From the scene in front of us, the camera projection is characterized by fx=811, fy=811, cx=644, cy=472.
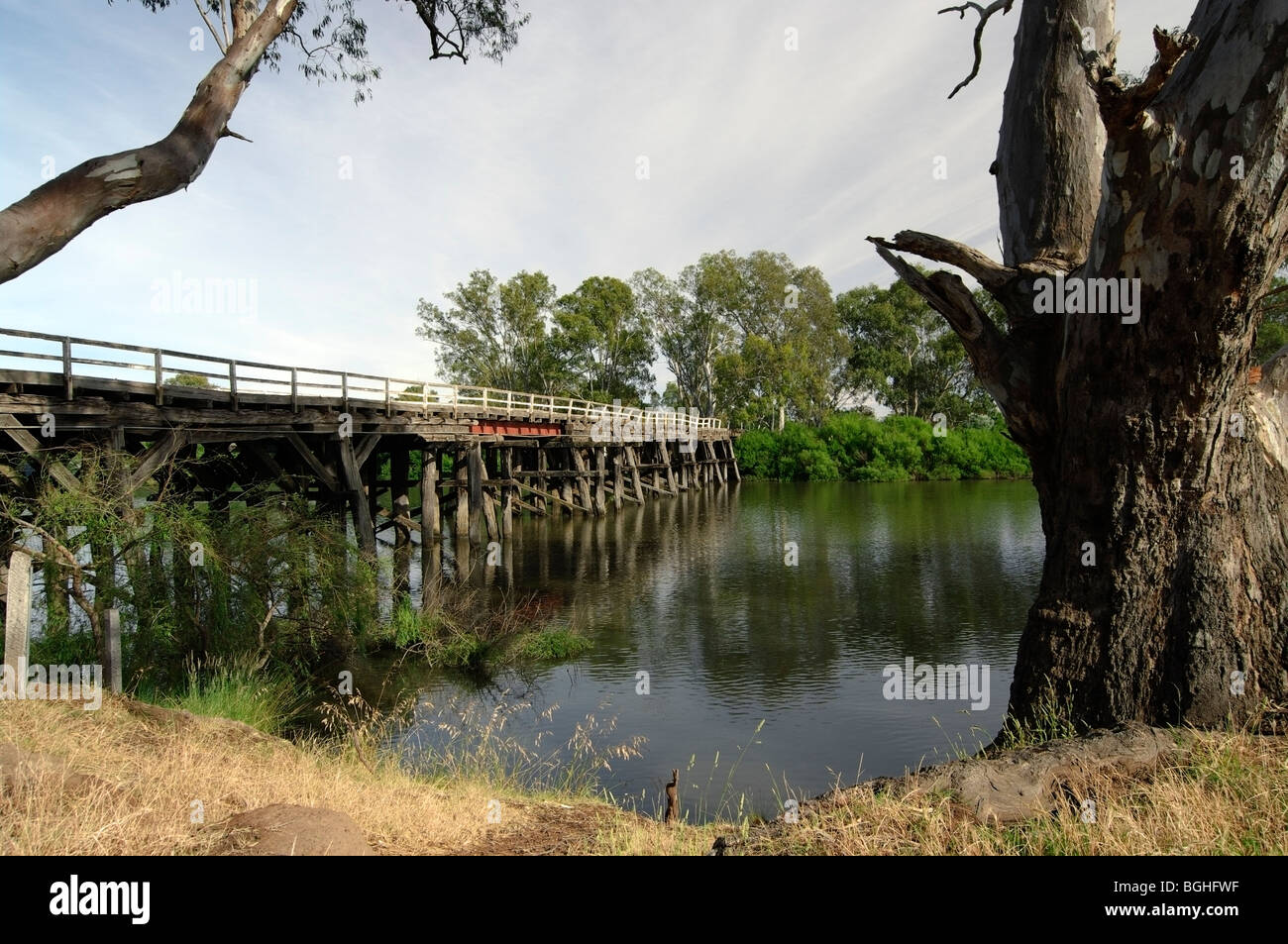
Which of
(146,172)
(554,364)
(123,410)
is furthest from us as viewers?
(554,364)

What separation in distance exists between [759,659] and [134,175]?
8.76 meters

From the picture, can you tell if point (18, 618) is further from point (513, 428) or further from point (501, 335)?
point (501, 335)

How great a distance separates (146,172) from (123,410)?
5.44 m

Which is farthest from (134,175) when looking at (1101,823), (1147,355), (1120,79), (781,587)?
(781,587)

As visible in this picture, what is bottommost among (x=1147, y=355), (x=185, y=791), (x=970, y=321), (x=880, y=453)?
(x=185, y=791)

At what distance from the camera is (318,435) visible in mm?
15664

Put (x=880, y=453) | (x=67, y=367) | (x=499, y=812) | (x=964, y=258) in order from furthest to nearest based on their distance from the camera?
(x=880, y=453) → (x=67, y=367) → (x=964, y=258) → (x=499, y=812)

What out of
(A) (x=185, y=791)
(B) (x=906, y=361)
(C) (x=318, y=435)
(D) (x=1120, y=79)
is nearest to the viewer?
(D) (x=1120, y=79)

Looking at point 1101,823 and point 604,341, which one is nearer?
point 1101,823

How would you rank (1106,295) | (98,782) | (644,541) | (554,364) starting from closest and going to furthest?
(98,782) < (1106,295) < (644,541) < (554,364)

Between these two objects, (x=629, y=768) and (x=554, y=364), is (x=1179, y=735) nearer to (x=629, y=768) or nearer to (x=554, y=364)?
(x=629, y=768)
